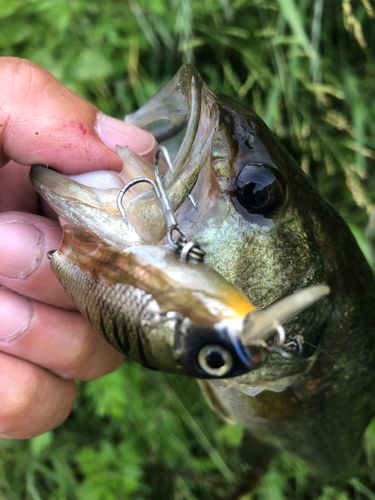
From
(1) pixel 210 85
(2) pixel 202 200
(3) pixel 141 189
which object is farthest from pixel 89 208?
(1) pixel 210 85

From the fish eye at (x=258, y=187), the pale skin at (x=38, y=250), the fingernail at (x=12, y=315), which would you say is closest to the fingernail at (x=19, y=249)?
the pale skin at (x=38, y=250)

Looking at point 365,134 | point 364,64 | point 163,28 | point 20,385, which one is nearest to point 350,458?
point 20,385

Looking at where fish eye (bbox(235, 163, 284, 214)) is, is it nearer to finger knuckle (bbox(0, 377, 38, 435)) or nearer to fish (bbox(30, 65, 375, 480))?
fish (bbox(30, 65, 375, 480))

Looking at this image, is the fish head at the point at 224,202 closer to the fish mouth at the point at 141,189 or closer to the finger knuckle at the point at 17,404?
the fish mouth at the point at 141,189

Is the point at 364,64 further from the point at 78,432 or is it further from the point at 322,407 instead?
the point at 78,432

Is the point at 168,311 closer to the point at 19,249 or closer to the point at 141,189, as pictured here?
the point at 141,189
